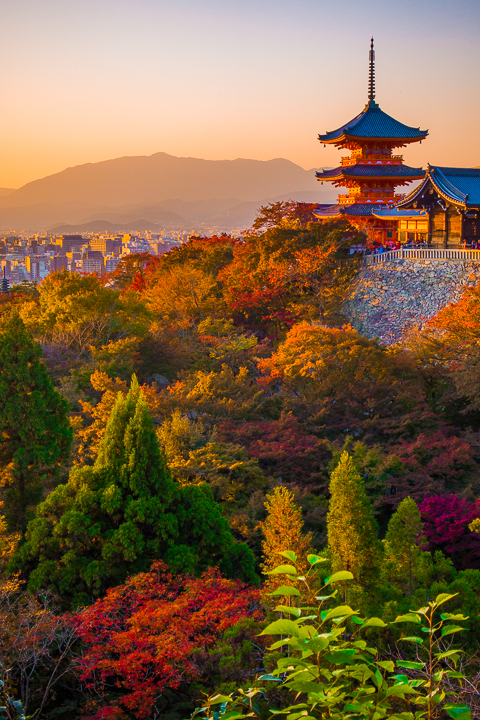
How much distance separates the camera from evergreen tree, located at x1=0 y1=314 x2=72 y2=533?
36.9 ft

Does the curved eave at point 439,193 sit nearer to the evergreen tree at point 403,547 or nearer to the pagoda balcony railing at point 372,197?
the pagoda balcony railing at point 372,197

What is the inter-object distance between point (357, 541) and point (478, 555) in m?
4.64

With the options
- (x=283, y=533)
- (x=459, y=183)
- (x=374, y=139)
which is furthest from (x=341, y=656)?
(x=374, y=139)

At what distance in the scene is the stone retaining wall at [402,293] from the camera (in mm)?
21562

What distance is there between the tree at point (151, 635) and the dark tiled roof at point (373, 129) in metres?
23.5

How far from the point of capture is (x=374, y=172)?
1077 inches

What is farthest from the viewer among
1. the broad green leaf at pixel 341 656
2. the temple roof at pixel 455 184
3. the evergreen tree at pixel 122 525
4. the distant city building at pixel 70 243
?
the distant city building at pixel 70 243

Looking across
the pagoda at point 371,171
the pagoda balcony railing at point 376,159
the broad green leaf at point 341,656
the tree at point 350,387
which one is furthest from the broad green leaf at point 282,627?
the pagoda balcony railing at point 376,159

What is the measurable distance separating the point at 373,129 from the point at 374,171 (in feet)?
6.74

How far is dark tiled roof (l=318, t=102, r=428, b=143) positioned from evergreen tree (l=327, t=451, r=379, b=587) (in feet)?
72.9

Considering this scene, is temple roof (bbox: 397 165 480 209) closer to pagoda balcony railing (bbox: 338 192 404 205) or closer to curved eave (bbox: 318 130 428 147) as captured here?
pagoda balcony railing (bbox: 338 192 404 205)

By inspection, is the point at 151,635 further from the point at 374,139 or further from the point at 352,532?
the point at 374,139

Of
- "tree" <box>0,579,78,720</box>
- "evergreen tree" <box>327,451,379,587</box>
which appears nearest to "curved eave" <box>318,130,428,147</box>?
"evergreen tree" <box>327,451,379,587</box>

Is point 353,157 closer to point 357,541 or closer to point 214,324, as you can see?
point 214,324
